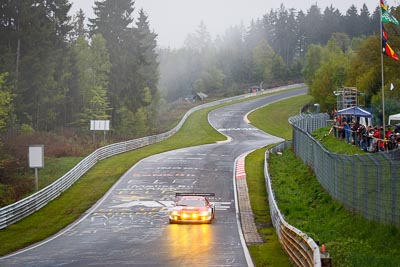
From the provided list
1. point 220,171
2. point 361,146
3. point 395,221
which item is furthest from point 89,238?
point 220,171

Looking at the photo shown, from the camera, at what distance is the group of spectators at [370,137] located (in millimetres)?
27859

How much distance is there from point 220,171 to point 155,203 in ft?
37.6

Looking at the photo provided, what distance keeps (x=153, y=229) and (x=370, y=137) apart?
11.6m

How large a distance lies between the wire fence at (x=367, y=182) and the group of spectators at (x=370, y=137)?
8.73 feet

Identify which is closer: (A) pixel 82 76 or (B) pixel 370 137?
(B) pixel 370 137

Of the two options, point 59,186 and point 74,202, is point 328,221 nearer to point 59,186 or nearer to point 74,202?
point 74,202

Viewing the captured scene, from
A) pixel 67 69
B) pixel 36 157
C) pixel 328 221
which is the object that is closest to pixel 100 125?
pixel 36 157

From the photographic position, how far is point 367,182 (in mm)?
18562

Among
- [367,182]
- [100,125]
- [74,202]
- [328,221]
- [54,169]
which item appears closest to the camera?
[367,182]

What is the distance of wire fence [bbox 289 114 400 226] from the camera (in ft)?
53.0

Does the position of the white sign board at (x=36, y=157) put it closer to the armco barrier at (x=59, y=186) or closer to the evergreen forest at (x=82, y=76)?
the armco barrier at (x=59, y=186)

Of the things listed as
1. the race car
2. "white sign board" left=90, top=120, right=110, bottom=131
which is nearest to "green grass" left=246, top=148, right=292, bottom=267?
the race car

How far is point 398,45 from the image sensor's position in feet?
178

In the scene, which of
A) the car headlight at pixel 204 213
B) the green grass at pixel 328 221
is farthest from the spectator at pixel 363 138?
the car headlight at pixel 204 213
